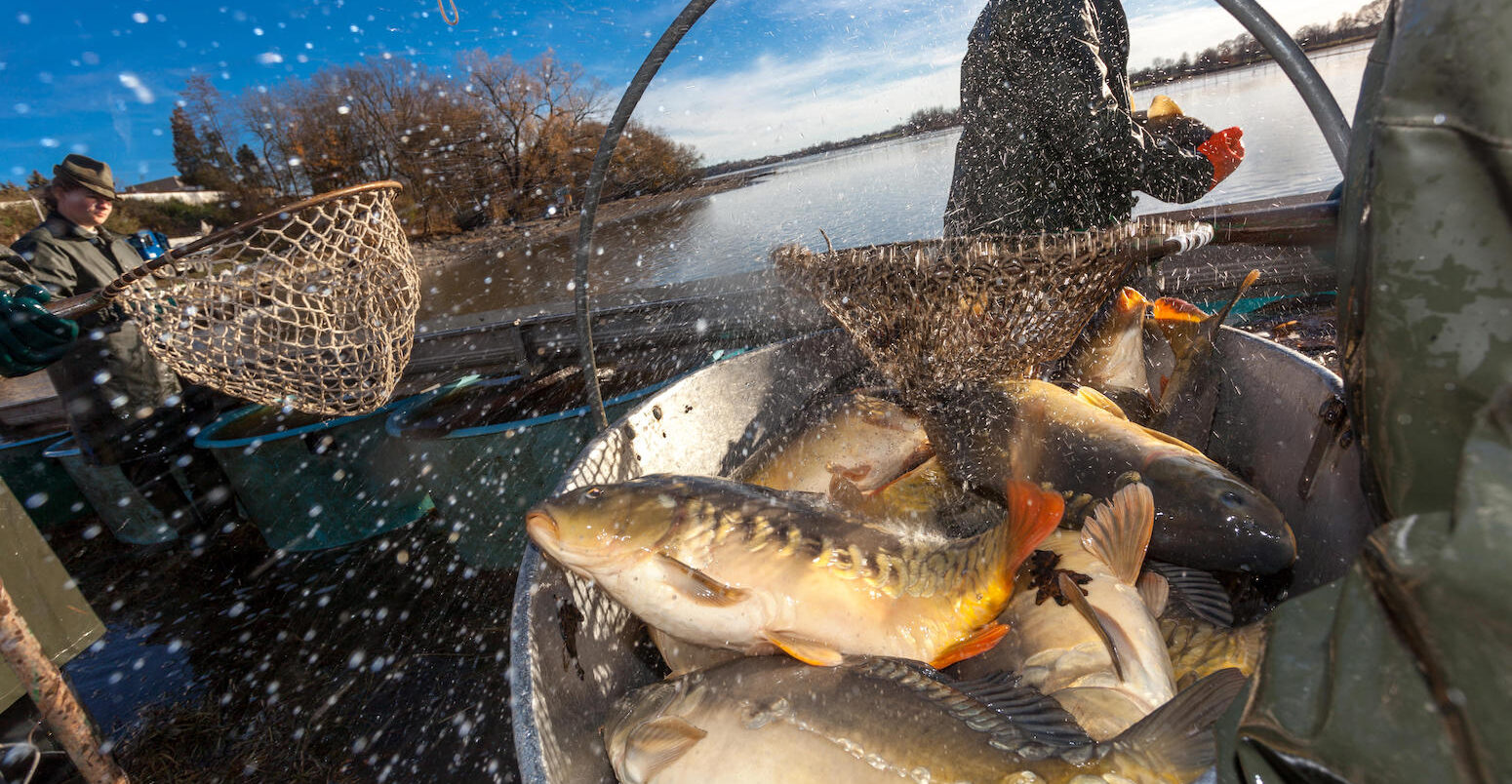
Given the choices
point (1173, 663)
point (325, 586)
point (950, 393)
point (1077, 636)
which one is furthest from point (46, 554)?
point (1173, 663)

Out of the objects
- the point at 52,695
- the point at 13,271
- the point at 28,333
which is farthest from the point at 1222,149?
the point at 13,271

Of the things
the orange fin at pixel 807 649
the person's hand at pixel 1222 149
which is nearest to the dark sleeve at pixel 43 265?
the orange fin at pixel 807 649

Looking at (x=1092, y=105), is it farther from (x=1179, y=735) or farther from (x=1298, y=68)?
(x=1179, y=735)

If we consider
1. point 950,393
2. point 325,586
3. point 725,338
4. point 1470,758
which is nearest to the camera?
point 1470,758

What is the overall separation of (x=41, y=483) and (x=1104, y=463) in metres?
9.55

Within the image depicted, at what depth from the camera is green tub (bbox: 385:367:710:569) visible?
389 centimetres

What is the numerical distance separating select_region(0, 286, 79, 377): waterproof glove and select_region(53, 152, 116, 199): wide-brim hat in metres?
1.81

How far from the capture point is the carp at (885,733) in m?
1.16

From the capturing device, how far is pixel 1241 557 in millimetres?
1780

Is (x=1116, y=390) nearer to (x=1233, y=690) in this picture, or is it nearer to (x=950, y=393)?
(x=950, y=393)

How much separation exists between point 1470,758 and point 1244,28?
6.70 feet

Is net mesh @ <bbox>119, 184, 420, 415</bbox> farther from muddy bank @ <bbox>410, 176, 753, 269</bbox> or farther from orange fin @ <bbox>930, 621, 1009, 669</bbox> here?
muddy bank @ <bbox>410, 176, 753, 269</bbox>

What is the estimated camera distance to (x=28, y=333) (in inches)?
163

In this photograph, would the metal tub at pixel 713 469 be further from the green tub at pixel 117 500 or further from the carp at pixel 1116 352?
the green tub at pixel 117 500
